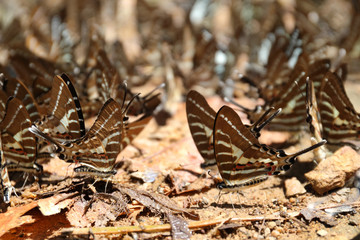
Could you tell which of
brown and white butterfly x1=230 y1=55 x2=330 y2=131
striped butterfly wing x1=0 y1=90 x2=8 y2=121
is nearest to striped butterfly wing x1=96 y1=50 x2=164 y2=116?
striped butterfly wing x1=0 y1=90 x2=8 y2=121

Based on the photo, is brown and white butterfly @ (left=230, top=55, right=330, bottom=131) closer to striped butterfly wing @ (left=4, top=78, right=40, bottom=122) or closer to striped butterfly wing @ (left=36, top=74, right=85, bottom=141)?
striped butterfly wing @ (left=36, top=74, right=85, bottom=141)

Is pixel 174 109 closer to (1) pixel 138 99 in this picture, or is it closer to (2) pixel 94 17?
(1) pixel 138 99

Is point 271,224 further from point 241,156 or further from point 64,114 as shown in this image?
point 64,114

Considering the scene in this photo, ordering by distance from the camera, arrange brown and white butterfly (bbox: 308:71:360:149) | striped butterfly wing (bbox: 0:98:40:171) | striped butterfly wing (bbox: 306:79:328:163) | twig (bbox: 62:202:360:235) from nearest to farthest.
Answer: twig (bbox: 62:202:360:235) < striped butterfly wing (bbox: 0:98:40:171) < striped butterfly wing (bbox: 306:79:328:163) < brown and white butterfly (bbox: 308:71:360:149)

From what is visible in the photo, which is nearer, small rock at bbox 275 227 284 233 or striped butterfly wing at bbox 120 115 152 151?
small rock at bbox 275 227 284 233

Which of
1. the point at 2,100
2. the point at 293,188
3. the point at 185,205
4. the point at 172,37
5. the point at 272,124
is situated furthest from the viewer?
the point at 172,37

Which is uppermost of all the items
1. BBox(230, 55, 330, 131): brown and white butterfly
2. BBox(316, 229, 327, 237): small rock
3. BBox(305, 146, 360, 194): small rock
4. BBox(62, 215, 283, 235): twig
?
BBox(230, 55, 330, 131): brown and white butterfly

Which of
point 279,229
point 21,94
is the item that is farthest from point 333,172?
point 21,94
